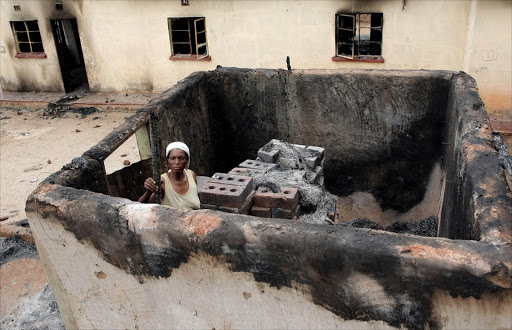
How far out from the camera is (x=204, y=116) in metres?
5.25

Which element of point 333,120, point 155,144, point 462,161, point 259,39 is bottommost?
point 333,120

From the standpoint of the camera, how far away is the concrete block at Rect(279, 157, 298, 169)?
4559 mm

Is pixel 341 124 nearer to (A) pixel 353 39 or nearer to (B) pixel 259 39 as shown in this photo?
(A) pixel 353 39

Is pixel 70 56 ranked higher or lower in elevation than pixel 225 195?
lower

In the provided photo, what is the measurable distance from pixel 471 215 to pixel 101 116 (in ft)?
32.4

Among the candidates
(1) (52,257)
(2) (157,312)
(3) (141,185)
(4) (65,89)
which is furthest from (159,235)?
(4) (65,89)

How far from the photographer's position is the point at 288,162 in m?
4.58

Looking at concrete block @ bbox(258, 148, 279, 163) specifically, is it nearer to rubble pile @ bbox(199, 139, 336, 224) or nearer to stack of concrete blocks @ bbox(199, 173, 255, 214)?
rubble pile @ bbox(199, 139, 336, 224)

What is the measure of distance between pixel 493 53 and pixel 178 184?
673 centimetres

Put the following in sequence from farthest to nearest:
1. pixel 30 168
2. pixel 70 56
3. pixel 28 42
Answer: pixel 70 56 → pixel 28 42 → pixel 30 168

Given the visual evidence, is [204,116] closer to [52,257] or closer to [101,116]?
[52,257]

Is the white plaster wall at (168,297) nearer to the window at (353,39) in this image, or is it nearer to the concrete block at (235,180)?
the concrete block at (235,180)

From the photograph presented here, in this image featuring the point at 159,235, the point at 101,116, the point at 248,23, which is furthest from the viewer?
the point at 101,116

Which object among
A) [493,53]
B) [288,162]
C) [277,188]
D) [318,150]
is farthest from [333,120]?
[493,53]
